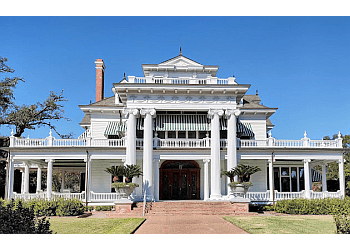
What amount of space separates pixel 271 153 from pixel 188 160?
25.2 feet

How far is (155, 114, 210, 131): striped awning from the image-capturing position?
34.1 m

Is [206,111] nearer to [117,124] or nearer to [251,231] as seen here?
[117,124]

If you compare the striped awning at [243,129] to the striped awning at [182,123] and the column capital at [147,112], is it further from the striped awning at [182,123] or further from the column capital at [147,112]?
the column capital at [147,112]

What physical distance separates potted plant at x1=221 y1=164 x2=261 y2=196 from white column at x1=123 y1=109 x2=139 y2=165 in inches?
323

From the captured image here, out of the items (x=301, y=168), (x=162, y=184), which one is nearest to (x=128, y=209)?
(x=162, y=184)

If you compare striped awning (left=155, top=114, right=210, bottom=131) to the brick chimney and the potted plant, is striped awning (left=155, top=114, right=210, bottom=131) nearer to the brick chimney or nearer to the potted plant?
the potted plant

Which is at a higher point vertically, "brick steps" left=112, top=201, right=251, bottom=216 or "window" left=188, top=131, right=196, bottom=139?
"window" left=188, top=131, right=196, bottom=139

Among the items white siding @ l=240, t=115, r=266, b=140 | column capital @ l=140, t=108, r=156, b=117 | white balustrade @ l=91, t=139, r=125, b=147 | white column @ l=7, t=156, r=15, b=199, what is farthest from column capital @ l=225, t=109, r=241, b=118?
white column @ l=7, t=156, r=15, b=199

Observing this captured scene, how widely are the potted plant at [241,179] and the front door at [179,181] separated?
641 centimetres

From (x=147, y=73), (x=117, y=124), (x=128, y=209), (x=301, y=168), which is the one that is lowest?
(x=128, y=209)

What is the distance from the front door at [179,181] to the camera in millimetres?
34906

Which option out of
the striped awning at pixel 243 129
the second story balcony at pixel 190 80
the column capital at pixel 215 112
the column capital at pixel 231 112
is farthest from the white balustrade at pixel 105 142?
the column capital at pixel 231 112

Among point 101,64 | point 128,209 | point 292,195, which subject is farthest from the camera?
point 101,64

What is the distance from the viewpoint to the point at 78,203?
27250 mm
